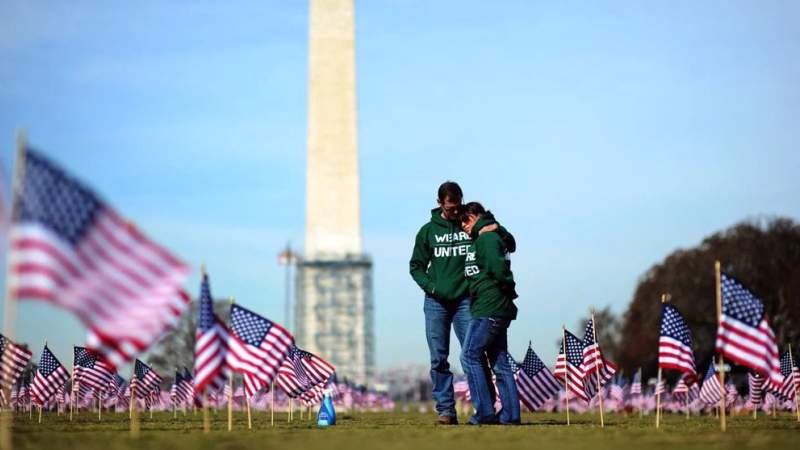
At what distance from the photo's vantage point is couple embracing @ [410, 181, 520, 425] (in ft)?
46.9

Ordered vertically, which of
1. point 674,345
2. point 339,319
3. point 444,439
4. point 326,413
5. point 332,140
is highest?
point 332,140

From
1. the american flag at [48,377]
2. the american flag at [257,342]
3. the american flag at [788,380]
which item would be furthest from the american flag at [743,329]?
the american flag at [48,377]

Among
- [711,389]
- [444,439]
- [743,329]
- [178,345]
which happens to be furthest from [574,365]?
[178,345]

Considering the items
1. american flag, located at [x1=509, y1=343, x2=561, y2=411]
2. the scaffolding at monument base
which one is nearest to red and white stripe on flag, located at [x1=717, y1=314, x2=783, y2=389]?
american flag, located at [x1=509, y1=343, x2=561, y2=411]

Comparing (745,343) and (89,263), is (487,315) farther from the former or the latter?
(89,263)

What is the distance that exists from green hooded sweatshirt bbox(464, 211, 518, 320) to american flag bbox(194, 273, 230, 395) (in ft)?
8.75

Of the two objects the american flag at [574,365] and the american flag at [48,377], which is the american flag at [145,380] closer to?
the american flag at [48,377]

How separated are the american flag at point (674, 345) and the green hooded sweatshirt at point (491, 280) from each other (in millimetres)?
1842

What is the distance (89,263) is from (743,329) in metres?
6.29

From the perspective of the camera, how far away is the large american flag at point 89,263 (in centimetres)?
1004

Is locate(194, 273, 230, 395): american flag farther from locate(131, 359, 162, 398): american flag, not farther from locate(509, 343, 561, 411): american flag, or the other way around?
locate(131, 359, 162, 398): american flag

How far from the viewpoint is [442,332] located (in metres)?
15.0

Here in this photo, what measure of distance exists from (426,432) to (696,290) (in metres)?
56.4

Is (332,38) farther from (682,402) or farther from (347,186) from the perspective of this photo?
(682,402)
